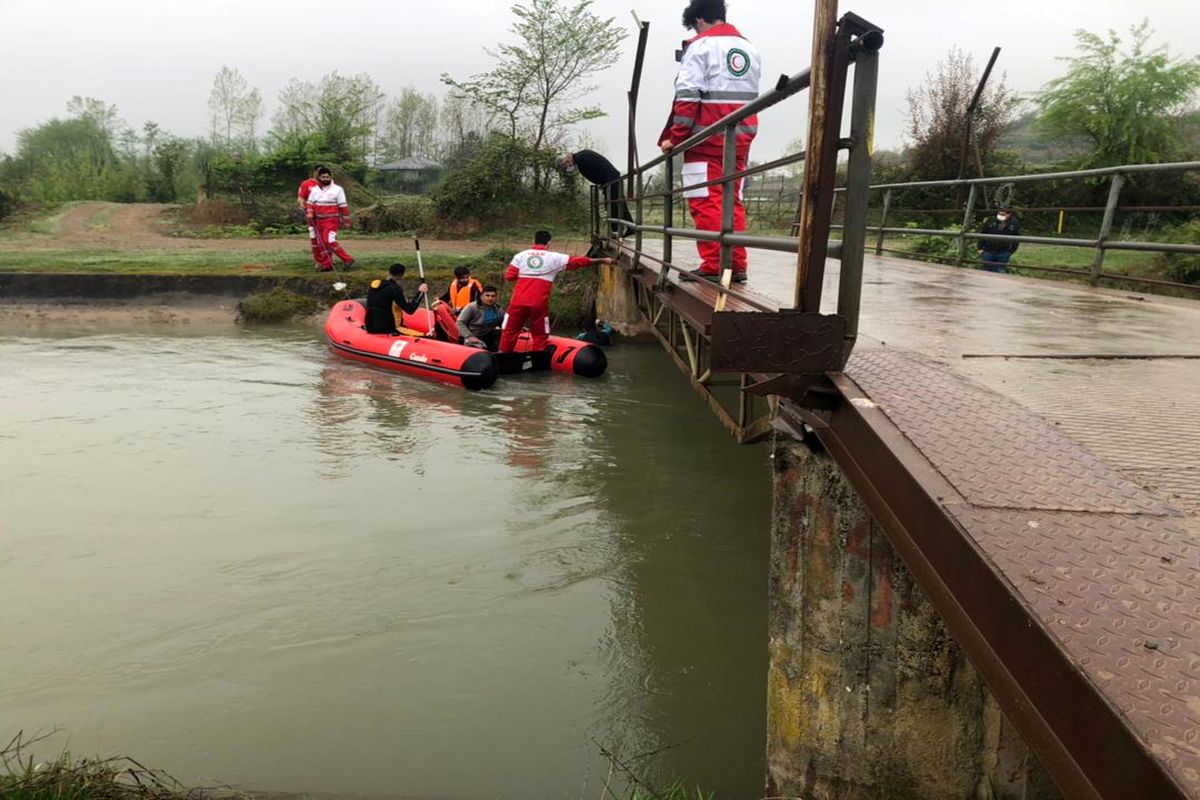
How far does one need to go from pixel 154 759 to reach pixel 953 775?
3.36 m

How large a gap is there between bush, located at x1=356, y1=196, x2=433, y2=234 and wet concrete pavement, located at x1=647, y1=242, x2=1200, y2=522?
1711 centimetres

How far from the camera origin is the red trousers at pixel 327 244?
1695cm

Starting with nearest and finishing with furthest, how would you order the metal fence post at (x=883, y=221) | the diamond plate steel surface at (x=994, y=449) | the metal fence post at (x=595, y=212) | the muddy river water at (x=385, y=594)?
the diamond plate steel surface at (x=994, y=449) → the muddy river water at (x=385, y=594) → the metal fence post at (x=883, y=221) → the metal fence post at (x=595, y=212)

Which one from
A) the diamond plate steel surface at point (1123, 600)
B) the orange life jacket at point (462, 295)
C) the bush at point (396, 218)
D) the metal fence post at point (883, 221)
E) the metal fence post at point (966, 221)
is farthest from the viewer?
the bush at point (396, 218)

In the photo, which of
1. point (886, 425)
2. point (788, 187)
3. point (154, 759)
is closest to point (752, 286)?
point (886, 425)

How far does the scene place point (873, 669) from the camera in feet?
10.4

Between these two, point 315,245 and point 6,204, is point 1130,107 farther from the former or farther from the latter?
point 6,204

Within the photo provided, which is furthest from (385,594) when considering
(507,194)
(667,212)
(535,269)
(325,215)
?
(507,194)

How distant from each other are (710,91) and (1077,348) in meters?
2.86

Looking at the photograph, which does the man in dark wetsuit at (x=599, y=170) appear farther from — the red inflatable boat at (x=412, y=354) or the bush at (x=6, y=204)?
the bush at (x=6, y=204)

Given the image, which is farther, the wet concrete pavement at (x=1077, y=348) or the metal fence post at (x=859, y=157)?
the metal fence post at (x=859, y=157)

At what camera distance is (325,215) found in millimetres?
16922

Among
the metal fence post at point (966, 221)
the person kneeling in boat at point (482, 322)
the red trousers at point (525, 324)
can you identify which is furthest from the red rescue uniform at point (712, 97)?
the person kneeling in boat at point (482, 322)

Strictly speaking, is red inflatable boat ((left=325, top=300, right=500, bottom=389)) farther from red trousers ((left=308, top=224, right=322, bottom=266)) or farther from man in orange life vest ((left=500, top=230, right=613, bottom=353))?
red trousers ((left=308, top=224, right=322, bottom=266))
